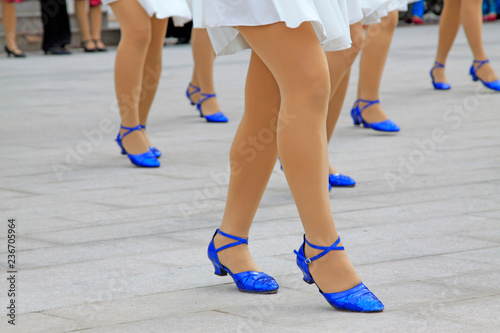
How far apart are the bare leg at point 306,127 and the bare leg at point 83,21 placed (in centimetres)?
1137

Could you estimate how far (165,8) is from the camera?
16.1 ft

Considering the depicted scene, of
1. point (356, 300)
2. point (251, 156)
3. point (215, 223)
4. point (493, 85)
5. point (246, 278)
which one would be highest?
point (251, 156)

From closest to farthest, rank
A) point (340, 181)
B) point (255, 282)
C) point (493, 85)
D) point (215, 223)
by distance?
point (255, 282) < point (215, 223) < point (340, 181) < point (493, 85)

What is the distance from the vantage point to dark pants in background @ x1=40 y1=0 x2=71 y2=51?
520 inches

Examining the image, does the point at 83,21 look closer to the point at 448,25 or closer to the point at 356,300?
the point at 448,25

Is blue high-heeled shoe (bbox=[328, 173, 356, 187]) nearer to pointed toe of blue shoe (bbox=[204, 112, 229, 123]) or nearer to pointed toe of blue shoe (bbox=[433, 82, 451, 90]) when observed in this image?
pointed toe of blue shoe (bbox=[204, 112, 229, 123])

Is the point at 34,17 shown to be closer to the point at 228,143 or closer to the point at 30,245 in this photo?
the point at 228,143

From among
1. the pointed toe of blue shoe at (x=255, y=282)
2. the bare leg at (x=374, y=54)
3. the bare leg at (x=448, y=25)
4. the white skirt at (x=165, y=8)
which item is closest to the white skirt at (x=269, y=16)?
the pointed toe of blue shoe at (x=255, y=282)

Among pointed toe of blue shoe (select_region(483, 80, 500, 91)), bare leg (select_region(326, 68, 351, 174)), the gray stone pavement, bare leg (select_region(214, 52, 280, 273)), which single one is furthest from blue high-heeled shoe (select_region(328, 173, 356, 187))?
pointed toe of blue shoe (select_region(483, 80, 500, 91))

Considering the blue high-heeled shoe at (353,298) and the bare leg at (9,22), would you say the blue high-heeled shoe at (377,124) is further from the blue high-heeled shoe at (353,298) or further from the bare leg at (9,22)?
the bare leg at (9,22)

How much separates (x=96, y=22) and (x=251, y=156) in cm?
1142

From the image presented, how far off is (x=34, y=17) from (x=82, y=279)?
1271 centimetres

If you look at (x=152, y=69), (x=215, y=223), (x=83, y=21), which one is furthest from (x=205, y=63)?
(x=83, y=21)

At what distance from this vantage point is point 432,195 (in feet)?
13.9
